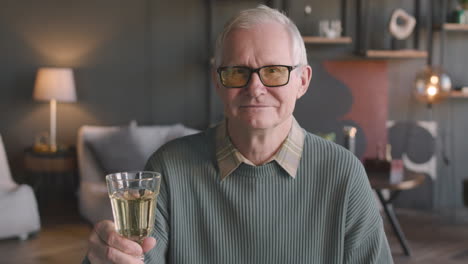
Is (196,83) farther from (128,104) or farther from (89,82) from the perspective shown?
(89,82)

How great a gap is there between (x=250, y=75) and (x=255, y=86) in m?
0.03

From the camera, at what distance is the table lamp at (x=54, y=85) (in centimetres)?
498

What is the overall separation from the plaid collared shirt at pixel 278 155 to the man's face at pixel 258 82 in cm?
7

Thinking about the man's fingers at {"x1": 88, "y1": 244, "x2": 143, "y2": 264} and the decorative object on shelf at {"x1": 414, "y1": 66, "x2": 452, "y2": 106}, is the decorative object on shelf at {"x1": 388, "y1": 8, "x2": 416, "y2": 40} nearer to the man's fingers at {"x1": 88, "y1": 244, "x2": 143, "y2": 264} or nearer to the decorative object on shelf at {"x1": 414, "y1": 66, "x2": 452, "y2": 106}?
the decorative object on shelf at {"x1": 414, "y1": 66, "x2": 452, "y2": 106}

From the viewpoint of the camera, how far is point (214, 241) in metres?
1.35

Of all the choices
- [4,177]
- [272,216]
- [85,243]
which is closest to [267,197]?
[272,216]

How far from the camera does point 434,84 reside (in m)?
5.18

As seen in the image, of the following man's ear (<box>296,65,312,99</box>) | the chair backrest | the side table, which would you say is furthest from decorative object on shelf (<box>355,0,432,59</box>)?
→ man's ear (<box>296,65,312,99</box>)

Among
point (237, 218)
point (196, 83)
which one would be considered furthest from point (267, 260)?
point (196, 83)

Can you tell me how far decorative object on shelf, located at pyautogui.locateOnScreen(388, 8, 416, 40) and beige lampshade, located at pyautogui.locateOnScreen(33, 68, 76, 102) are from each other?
9.81ft

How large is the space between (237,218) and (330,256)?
24 centimetres

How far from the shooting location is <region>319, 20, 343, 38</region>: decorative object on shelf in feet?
17.4

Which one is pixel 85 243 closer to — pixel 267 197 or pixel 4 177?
pixel 4 177

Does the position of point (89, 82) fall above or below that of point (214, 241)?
above
